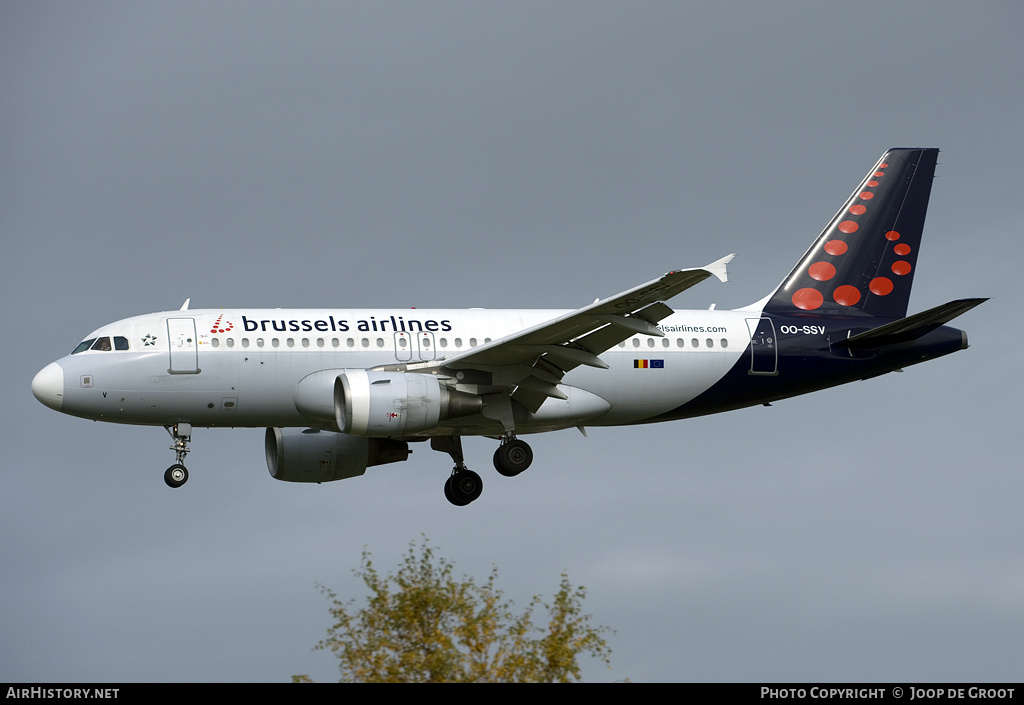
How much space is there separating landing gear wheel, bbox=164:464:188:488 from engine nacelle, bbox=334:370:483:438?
426cm

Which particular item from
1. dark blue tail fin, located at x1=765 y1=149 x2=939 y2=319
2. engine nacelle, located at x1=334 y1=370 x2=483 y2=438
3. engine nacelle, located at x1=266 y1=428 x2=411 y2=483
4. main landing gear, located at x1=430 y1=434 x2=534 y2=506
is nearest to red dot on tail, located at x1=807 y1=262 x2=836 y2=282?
dark blue tail fin, located at x1=765 y1=149 x2=939 y2=319

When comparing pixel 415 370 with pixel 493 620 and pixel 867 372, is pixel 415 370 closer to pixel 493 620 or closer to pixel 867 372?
pixel 493 620

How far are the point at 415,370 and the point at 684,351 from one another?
22.7 ft

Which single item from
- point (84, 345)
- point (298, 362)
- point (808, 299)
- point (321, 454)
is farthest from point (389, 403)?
point (808, 299)

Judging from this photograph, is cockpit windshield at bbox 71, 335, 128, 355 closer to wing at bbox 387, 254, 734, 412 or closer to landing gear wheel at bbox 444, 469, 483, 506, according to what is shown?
wing at bbox 387, 254, 734, 412

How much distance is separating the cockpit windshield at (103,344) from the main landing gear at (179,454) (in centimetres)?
219

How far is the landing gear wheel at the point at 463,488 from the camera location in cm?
3600

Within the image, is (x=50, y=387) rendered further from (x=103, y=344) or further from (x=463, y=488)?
(x=463, y=488)

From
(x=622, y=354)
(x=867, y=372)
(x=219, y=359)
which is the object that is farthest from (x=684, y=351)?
(x=219, y=359)

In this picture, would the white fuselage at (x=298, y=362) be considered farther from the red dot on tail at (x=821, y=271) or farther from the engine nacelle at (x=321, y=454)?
the red dot on tail at (x=821, y=271)
